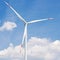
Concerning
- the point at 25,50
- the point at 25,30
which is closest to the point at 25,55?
the point at 25,50

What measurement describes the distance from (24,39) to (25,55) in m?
6.26

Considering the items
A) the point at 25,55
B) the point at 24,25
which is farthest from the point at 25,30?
the point at 25,55

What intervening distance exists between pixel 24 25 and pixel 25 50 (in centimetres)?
890

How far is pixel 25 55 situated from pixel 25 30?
8.43 m

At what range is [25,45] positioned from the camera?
8425cm

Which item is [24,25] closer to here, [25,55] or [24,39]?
[24,39]

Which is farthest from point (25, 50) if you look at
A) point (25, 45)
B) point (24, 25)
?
point (24, 25)

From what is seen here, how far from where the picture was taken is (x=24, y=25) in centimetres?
8750

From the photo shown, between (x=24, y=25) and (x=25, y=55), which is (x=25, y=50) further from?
(x=24, y=25)

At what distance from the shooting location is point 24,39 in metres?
86.4

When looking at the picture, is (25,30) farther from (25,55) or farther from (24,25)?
(25,55)

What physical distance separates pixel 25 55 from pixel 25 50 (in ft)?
6.23

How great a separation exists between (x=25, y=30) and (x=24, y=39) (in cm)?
312

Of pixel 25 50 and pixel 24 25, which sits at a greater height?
pixel 24 25
